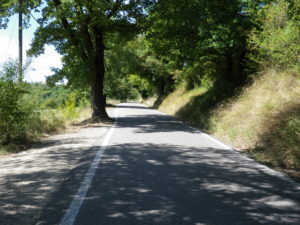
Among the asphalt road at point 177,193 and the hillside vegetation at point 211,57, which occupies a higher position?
the hillside vegetation at point 211,57

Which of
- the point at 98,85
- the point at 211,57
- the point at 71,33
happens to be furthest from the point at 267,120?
the point at 71,33

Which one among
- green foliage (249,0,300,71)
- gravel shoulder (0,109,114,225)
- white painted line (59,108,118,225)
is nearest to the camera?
white painted line (59,108,118,225)

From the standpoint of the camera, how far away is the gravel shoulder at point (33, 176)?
4367 mm

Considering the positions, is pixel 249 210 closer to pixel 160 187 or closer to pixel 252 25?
pixel 160 187

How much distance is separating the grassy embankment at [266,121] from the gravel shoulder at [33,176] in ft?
14.8

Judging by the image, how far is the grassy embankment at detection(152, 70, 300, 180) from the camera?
735 cm

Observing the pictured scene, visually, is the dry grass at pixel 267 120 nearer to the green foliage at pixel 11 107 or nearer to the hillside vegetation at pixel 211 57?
the hillside vegetation at pixel 211 57

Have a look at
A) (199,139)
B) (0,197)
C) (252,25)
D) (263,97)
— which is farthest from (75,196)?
(252,25)

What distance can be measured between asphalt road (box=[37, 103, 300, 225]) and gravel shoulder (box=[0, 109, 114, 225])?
221 mm

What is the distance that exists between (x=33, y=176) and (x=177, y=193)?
2.98 meters

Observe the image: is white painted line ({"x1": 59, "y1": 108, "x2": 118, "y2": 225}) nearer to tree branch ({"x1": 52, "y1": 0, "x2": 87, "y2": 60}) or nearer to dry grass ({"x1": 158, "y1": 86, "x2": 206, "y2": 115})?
tree branch ({"x1": 52, "y1": 0, "x2": 87, "y2": 60})

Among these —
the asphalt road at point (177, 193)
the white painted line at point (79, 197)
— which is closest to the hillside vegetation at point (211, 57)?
the asphalt road at point (177, 193)

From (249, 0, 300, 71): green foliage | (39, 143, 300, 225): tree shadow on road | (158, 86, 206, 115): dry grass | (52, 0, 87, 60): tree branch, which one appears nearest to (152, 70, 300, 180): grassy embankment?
(249, 0, 300, 71): green foliage

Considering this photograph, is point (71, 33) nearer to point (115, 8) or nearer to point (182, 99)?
point (115, 8)
